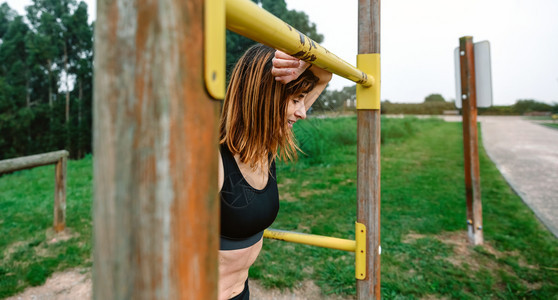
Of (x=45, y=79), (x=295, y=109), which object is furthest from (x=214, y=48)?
(x=45, y=79)

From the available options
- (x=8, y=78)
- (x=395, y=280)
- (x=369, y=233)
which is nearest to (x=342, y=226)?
(x=395, y=280)

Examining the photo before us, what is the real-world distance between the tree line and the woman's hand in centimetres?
1769

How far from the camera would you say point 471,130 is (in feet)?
10.9

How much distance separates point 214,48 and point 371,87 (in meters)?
1.06

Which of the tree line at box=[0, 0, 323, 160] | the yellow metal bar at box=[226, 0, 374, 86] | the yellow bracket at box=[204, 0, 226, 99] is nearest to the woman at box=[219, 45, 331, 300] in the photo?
the yellow metal bar at box=[226, 0, 374, 86]

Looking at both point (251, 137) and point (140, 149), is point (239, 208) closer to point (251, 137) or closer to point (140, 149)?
point (251, 137)

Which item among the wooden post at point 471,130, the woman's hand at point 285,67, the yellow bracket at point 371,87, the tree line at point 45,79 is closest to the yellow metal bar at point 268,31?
the woman's hand at point 285,67

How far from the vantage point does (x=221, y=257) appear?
3.33 ft

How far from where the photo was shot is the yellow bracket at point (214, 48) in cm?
33

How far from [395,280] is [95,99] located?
109 inches

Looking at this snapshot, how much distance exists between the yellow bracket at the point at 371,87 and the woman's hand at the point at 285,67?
0.44 meters

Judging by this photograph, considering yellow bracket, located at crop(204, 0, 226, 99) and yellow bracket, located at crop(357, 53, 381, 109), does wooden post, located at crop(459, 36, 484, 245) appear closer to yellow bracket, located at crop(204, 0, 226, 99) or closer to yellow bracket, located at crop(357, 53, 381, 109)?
yellow bracket, located at crop(357, 53, 381, 109)

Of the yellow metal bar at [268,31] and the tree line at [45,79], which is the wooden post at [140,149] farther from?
the tree line at [45,79]

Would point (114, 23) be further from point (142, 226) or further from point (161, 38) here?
point (142, 226)
